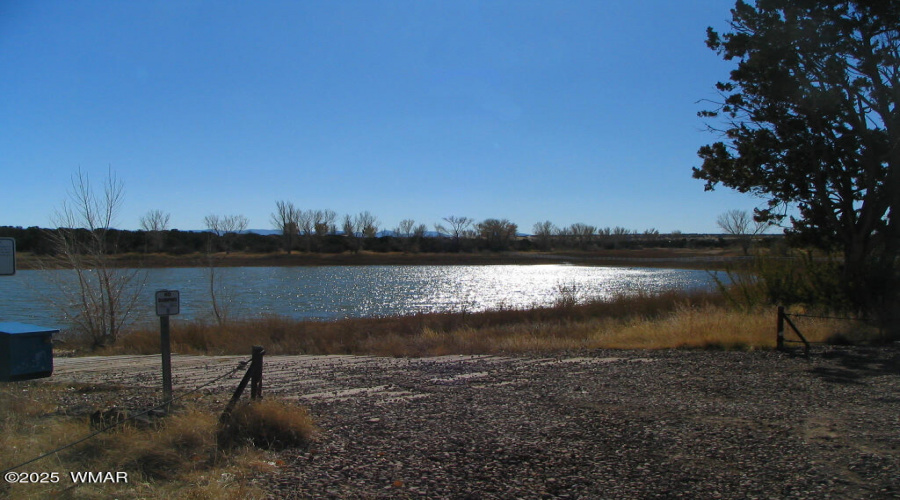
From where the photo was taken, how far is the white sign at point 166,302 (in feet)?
21.3

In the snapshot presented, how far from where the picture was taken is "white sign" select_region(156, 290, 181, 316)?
650cm

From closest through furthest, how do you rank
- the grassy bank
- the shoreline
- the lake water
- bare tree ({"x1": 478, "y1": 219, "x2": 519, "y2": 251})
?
the grassy bank < the lake water < the shoreline < bare tree ({"x1": 478, "y1": 219, "x2": 519, "y2": 251})

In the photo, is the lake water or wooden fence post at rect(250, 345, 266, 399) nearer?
wooden fence post at rect(250, 345, 266, 399)

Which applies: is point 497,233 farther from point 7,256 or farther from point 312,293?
point 7,256

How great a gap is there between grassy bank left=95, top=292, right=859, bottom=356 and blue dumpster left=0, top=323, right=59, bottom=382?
885cm

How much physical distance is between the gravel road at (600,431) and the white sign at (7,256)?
3.00 meters

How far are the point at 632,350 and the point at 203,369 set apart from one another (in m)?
9.03

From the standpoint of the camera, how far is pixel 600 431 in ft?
19.7

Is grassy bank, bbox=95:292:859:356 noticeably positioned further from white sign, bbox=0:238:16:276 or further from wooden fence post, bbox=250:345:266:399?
white sign, bbox=0:238:16:276

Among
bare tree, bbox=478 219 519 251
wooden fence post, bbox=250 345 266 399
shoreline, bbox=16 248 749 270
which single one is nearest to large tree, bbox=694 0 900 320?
wooden fence post, bbox=250 345 266 399

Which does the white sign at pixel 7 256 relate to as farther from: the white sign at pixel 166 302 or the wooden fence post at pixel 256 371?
the wooden fence post at pixel 256 371

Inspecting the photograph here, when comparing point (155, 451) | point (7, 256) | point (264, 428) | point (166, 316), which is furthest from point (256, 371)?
point (7, 256)

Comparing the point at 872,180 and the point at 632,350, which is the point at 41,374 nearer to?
the point at 632,350

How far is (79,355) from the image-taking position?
18406mm
